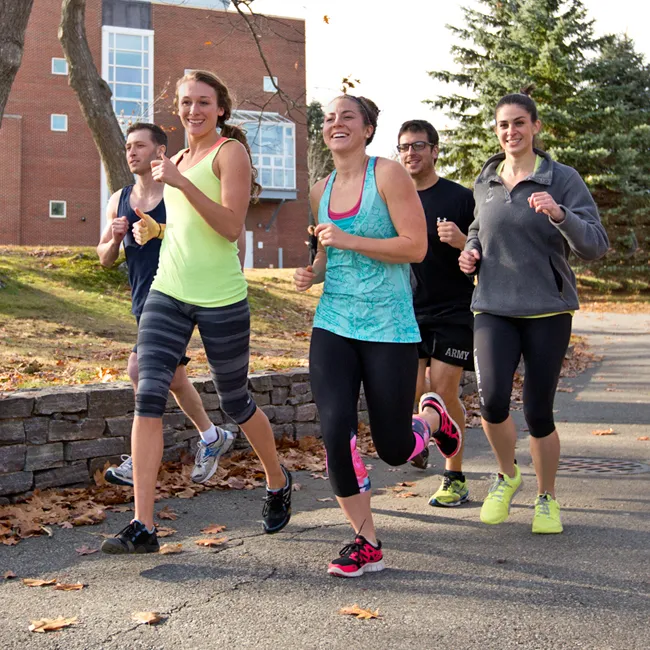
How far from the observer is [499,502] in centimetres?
513

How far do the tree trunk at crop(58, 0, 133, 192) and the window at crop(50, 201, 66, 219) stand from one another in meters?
28.7

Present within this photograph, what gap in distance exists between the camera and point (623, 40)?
1764 inches

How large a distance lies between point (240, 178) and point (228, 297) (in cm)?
62

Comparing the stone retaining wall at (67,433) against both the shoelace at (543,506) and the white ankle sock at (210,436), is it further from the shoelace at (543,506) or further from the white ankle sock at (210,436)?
the shoelace at (543,506)

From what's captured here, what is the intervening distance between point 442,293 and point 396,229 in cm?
169

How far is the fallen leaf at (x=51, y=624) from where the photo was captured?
3479 mm

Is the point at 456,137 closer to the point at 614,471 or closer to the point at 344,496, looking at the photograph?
the point at 614,471

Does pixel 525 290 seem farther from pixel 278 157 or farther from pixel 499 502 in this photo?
pixel 278 157

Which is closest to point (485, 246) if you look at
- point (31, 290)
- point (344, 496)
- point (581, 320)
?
point (344, 496)

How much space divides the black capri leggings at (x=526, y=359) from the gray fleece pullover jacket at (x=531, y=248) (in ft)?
0.32

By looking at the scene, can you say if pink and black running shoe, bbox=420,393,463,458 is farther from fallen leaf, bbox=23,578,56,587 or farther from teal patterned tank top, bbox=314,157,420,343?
fallen leaf, bbox=23,578,56,587

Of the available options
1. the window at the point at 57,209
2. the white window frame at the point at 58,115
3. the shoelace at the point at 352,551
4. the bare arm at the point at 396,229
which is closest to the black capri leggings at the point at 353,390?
the shoelace at the point at 352,551

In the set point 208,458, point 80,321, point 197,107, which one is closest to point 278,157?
point 80,321

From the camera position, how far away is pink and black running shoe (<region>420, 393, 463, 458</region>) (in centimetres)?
542
